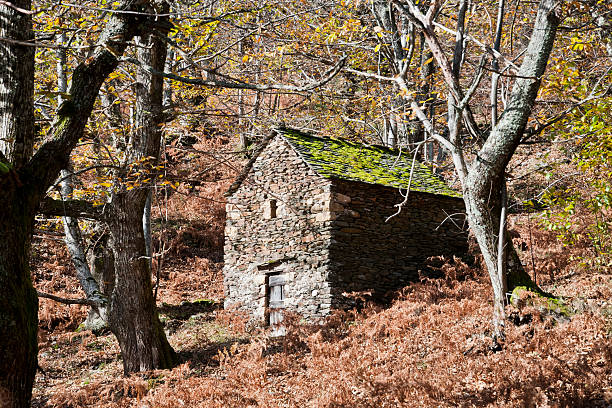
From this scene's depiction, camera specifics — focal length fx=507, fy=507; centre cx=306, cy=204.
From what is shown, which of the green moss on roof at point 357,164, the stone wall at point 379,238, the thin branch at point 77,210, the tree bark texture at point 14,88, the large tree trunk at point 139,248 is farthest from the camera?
the green moss on roof at point 357,164

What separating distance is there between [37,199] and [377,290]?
33.8 feet

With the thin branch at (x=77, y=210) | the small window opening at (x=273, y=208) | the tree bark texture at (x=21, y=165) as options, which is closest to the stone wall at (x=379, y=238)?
the small window opening at (x=273, y=208)

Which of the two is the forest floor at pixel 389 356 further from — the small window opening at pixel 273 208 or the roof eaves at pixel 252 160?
the roof eaves at pixel 252 160

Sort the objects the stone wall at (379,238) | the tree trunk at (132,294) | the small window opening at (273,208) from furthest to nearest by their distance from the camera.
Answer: the small window opening at (273,208)
the stone wall at (379,238)
the tree trunk at (132,294)

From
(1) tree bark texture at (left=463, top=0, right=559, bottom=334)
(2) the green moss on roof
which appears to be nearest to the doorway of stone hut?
(2) the green moss on roof

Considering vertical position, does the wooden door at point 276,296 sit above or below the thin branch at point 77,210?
below

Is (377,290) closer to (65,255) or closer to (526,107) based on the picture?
(526,107)

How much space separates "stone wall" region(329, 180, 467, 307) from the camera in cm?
1300

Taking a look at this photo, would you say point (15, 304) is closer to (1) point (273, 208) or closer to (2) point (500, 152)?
(2) point (500, 152)

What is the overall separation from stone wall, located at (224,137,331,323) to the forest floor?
919 millimetres

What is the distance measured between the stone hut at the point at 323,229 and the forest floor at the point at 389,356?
2.86 feet

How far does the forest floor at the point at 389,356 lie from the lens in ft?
20.6

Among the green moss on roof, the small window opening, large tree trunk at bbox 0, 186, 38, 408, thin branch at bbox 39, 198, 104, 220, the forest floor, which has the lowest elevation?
the forest floor

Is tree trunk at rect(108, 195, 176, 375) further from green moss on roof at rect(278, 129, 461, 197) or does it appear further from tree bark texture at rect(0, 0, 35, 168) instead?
green moss on roof at rect(278, 129, 461, 197)
